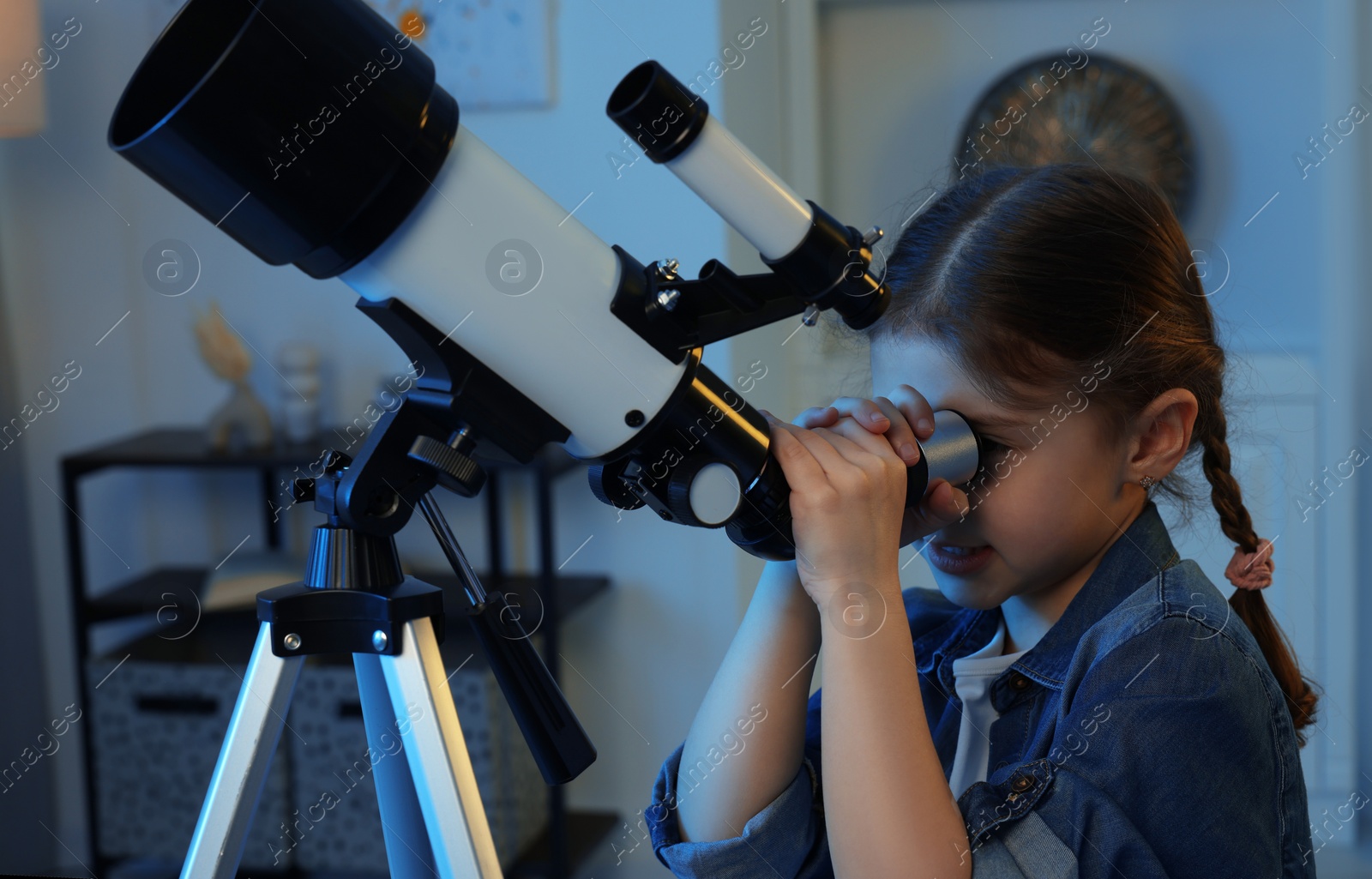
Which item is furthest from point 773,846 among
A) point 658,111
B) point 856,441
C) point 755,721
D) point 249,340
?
point 249,340

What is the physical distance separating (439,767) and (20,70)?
5.62ft

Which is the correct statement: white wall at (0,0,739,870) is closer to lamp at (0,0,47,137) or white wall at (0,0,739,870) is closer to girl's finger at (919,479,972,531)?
lamp at (0,0,47,137)

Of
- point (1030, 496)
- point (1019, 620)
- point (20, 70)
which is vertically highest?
point (20, 70)

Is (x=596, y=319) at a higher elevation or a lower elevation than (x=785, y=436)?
higher

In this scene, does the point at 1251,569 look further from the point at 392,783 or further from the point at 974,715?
the point at 392,783

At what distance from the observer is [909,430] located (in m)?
0.79

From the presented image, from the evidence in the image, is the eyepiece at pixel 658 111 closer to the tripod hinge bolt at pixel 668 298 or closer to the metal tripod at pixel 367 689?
the tripod hinge bolt at pixel 668 298

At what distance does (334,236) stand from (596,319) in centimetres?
15

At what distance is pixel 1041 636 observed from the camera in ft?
2.93

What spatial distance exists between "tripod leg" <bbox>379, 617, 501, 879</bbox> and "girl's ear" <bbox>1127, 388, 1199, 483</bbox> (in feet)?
1.74

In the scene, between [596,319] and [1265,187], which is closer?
[596,319]

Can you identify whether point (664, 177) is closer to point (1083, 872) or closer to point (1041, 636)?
point (1041, 636)

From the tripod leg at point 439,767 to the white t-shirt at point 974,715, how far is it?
40 centimetres

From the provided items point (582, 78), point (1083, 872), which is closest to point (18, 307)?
point (582, 78)
